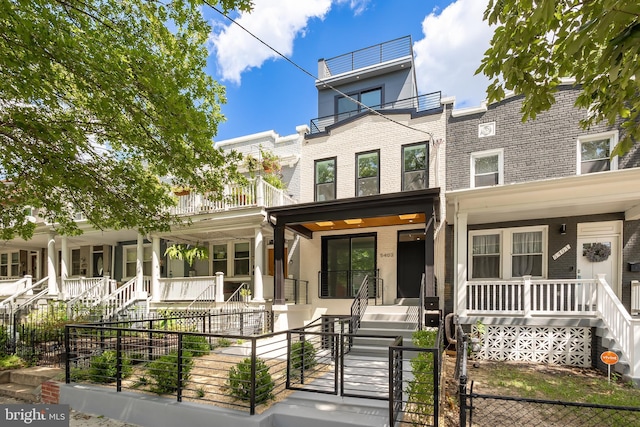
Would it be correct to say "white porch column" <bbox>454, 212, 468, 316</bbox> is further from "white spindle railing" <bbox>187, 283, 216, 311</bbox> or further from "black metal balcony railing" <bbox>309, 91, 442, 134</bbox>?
"white spindle railing" <bbox>187, 283, 216, 311</bbox>

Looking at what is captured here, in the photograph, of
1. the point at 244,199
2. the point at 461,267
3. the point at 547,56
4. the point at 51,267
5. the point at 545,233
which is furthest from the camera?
the point at 51,267

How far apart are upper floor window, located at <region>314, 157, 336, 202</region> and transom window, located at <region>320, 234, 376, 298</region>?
61.9 inches

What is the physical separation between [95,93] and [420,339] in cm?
729

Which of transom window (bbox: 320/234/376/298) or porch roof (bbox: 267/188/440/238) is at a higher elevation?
porch roof (bbox: 267/188/440/238)

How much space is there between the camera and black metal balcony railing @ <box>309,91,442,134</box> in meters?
11.8

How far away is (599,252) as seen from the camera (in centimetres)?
920

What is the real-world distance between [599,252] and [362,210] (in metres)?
6.33

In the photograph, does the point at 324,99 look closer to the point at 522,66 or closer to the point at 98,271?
the point at 522,66

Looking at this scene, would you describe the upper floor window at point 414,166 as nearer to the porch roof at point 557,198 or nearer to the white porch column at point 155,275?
the porch roof at point 557,198

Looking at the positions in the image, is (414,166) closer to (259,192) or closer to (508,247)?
(508,247)

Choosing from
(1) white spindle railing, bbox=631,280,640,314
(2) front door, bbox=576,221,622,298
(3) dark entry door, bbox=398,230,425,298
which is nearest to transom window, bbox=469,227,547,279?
(2) front door, bbox=576,221,622,298

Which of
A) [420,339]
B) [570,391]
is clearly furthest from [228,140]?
[570,391]

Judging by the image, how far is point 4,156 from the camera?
22.9 ft

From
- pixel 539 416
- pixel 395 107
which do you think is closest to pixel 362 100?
pixel 395 107
